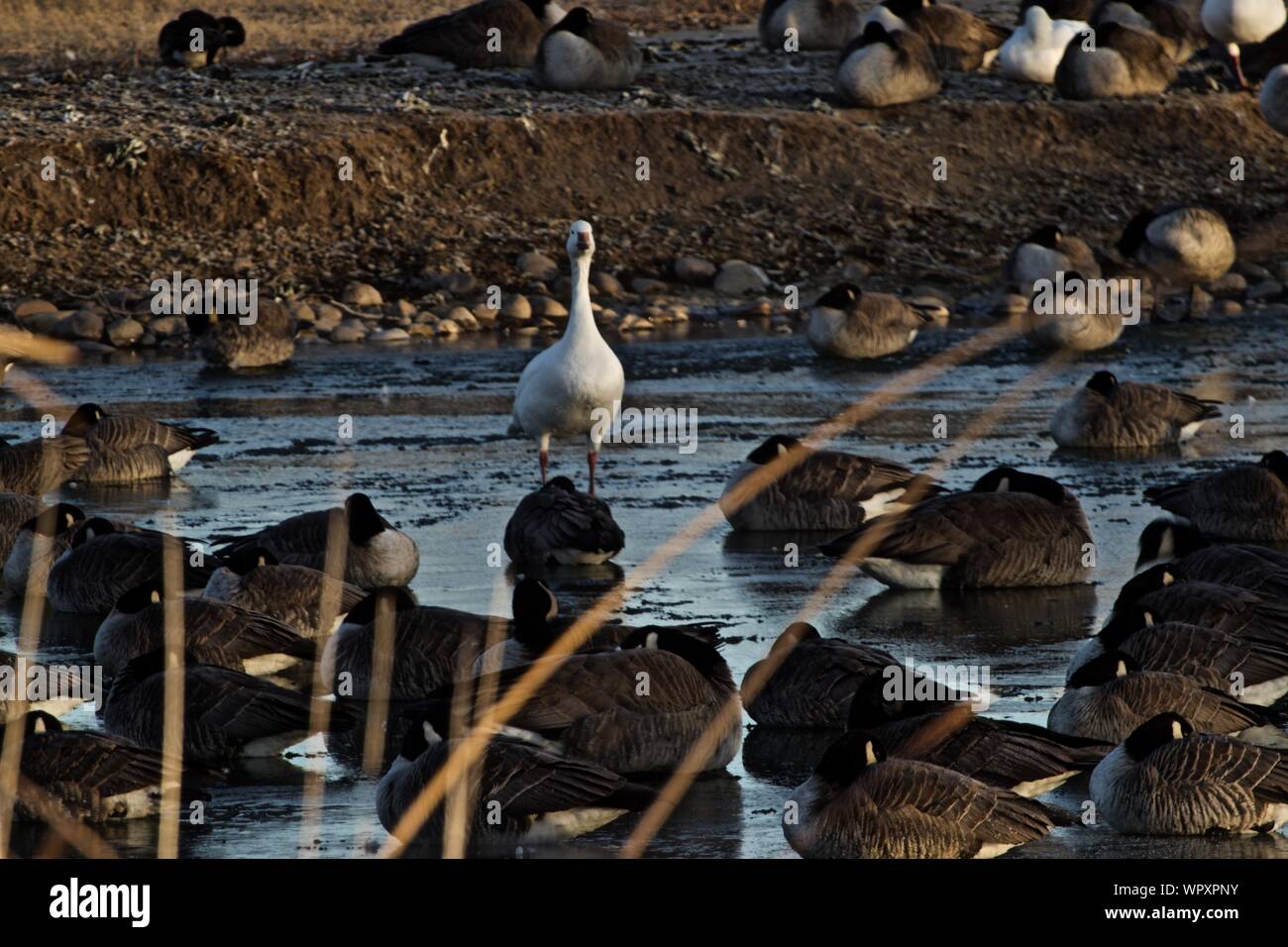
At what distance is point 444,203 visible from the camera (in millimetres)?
26578

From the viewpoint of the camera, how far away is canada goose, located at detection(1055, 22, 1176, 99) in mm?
29938

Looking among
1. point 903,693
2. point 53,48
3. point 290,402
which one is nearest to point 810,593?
point 903,693

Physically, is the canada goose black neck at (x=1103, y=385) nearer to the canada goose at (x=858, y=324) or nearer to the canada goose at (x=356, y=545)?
the canada goose at (x=858, y=324)

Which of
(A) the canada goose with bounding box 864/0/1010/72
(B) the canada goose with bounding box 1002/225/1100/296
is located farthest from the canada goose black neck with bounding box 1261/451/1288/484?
(A) the canada goose with bounding box 864/0/1010/72

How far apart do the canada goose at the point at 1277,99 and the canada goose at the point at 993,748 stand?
22395 mm

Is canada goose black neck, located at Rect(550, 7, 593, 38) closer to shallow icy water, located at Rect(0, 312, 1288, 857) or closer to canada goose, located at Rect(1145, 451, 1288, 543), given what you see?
shallow icy water, located at Rect(0, 312, 1288, 857)

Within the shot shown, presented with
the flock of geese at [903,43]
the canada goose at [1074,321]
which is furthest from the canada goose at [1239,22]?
the canada goose at [1074,321]

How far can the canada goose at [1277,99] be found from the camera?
98.9 ft

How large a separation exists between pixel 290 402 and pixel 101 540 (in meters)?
7.61

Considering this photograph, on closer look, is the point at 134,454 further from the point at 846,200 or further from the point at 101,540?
the point at 846,200

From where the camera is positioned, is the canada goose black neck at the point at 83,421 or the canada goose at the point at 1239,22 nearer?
the canada goose black neck at the point at 83,421

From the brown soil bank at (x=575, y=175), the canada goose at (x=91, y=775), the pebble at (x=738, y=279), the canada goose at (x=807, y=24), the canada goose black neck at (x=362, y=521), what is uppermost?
the canada goose at (x=807, y=24)

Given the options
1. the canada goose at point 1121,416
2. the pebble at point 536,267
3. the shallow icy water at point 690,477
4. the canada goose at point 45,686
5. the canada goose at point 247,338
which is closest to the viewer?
the shallow icy water at point 690,477

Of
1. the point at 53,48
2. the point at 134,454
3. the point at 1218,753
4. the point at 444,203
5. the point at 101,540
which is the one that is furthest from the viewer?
the point at 53,48
